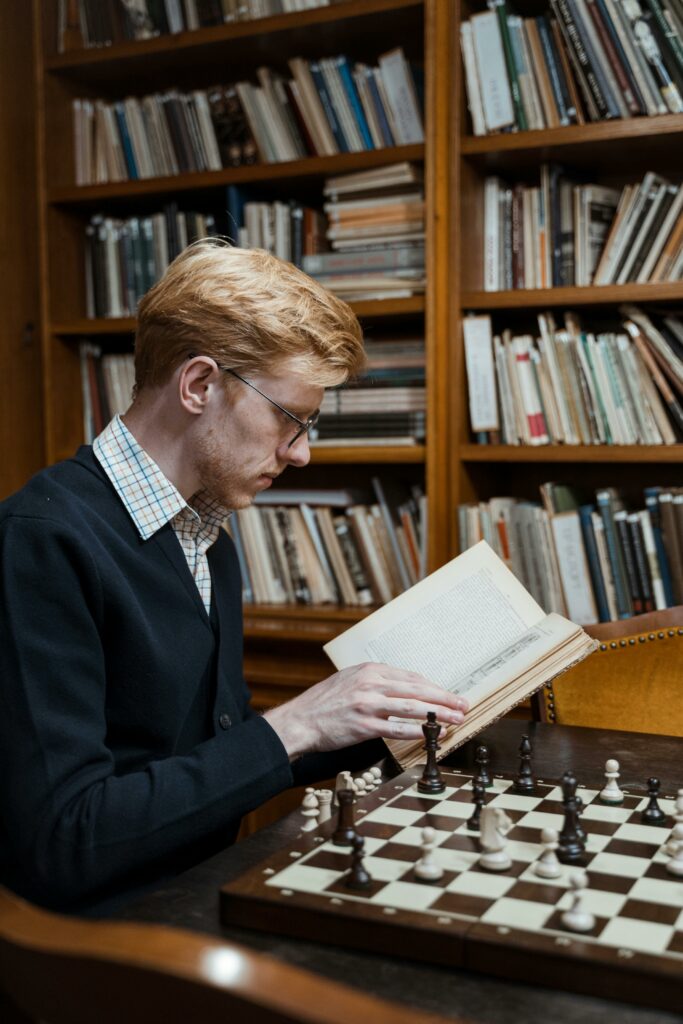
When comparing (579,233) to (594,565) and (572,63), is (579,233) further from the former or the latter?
(594,565)

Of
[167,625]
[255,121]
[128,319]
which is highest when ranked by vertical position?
[255,121]

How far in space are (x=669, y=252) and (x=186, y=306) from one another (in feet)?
4.78

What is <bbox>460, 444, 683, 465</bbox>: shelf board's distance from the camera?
2.45 metres

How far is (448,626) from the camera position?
4.99ft

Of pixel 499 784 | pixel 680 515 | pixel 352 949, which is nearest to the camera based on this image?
pixel 352 949

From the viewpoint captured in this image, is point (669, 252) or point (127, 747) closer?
point (127, 747)

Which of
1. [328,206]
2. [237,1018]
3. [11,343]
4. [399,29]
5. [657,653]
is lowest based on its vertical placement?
[657,653]

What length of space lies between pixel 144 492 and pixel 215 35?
A: 183 cm

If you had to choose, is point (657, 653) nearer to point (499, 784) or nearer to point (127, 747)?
point (499, 784)

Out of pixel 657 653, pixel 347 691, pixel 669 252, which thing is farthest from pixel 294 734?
pixel 669 252

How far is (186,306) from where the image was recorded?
1.45m

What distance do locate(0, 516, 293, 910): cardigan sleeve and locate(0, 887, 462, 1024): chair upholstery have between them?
497 millimetres

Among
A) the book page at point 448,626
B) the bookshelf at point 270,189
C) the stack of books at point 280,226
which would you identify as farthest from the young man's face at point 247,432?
the stack of books at point 280,226

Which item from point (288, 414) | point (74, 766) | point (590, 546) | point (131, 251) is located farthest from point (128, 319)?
point (74, 766)
